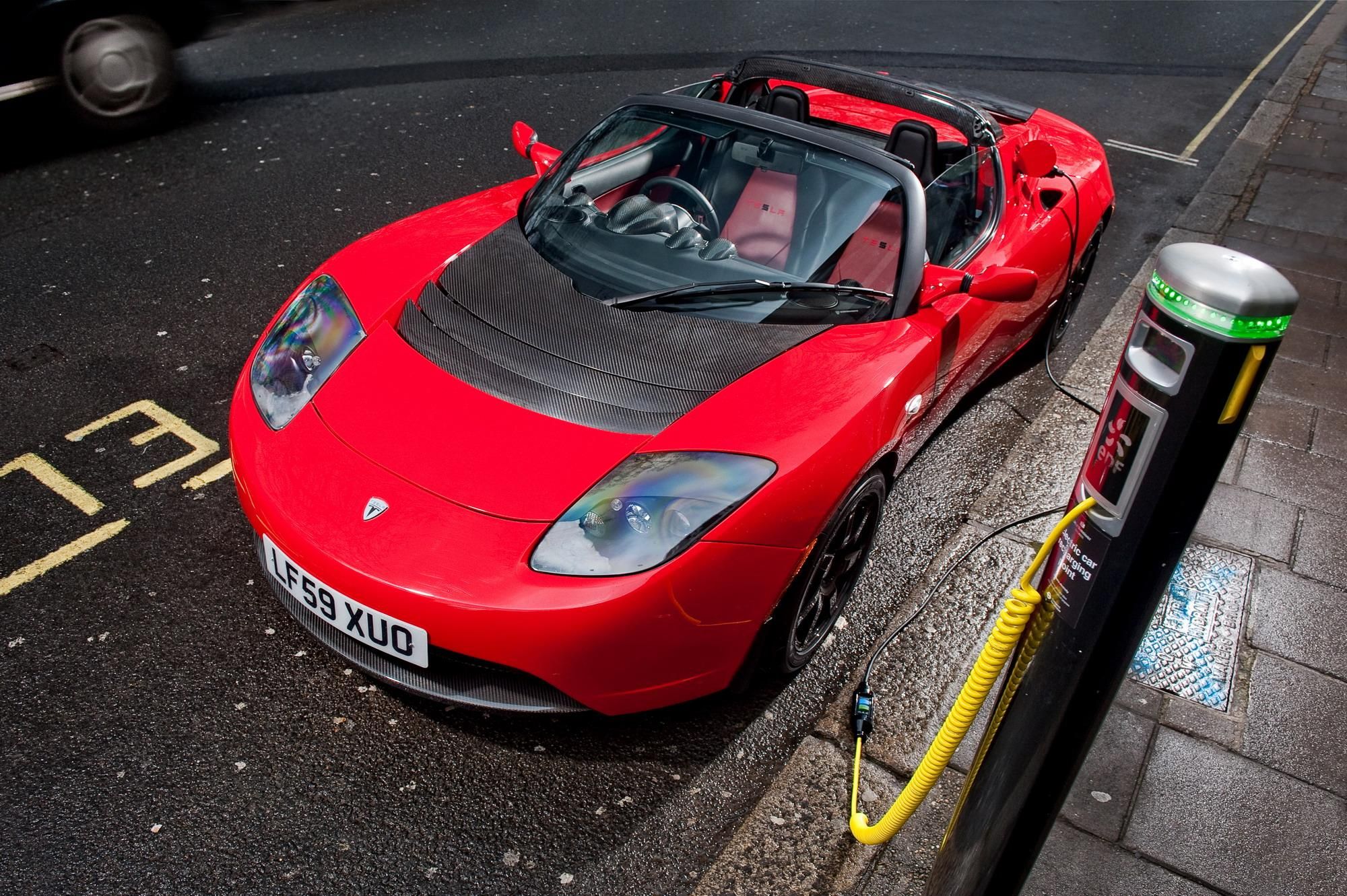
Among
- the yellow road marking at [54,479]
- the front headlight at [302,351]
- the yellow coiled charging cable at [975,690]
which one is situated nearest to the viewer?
the yellow coiled charging cable at [975,690]

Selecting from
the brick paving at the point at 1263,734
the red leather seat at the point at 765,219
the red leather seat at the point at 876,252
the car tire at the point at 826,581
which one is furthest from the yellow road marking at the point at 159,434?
the brick paving at the point at 1263,734

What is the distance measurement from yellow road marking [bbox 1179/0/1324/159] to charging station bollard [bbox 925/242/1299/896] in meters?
7.25

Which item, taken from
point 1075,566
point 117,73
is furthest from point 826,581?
point 117,73

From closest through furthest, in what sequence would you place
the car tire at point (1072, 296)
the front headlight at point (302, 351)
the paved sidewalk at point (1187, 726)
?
the paved sidewalk at point (1187, 726)
the front headlight at point (302, 351)
the car tire at point (1072, 296)

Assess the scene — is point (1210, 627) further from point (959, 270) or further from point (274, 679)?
point (274, 679)

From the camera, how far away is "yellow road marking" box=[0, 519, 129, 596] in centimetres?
304

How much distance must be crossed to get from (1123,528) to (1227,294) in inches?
15.3

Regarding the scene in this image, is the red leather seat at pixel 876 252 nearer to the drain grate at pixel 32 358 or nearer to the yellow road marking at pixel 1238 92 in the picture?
the drain grate at pixel 32 358

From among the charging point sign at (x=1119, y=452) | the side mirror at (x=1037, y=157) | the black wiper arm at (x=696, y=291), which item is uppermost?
the charging point sign at (x=1119, y=452)

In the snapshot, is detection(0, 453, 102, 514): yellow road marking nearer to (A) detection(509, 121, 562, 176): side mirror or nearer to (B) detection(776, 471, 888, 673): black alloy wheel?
(A) detection(509, 121, 562, 176): side mirror

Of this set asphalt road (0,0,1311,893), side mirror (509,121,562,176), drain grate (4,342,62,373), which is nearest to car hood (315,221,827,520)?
asphalt road (0,0,1311,893)

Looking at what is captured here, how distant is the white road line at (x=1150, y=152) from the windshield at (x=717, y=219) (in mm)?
5358

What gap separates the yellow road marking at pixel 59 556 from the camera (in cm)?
304

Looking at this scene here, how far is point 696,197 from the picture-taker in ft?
11.6
